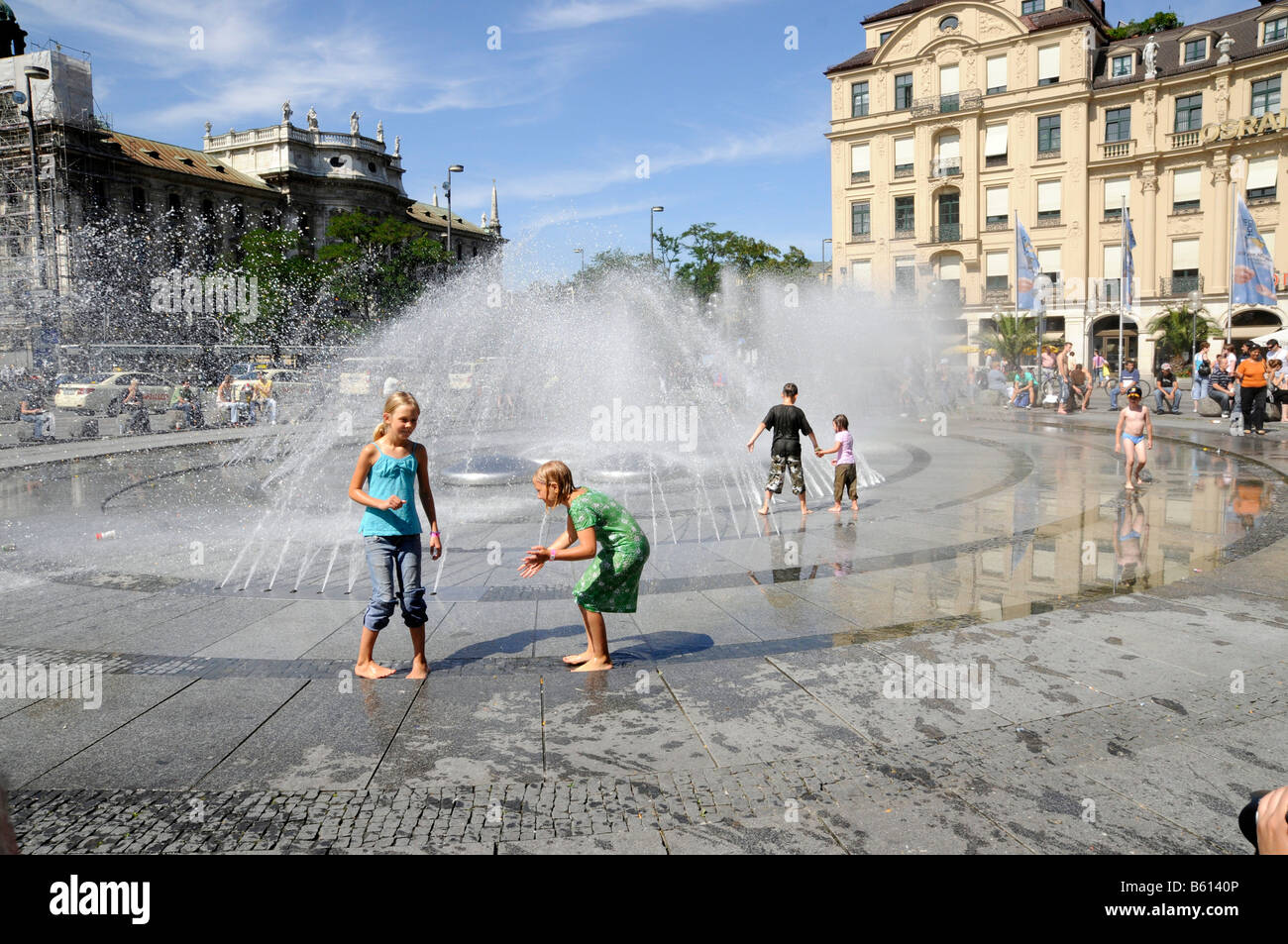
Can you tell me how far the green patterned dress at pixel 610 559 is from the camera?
17.0ft

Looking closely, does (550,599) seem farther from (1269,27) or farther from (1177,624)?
(1269,27)

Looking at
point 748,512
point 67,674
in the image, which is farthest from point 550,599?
point 748,512

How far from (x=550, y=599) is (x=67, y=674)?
3176 mm

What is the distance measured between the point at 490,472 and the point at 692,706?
9969mm

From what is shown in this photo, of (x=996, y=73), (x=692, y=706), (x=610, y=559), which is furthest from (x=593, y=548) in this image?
(x=996, y=73)

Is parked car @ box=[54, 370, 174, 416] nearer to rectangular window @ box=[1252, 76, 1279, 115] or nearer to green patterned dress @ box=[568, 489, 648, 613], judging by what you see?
green patterned dress @ box=[568, 489, 648, 613]

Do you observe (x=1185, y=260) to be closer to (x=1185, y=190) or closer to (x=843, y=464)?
(x=1185, y=190)

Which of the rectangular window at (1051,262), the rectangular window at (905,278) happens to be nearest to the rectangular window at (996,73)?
the rectangular window at (1051,262)

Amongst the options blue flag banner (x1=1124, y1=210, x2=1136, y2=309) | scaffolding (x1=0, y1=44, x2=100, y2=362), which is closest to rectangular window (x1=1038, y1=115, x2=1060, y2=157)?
blue flag banner (x1=1124, y1=210, x2=1136, y2=309)

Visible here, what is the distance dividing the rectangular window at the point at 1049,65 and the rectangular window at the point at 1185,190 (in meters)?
7.92

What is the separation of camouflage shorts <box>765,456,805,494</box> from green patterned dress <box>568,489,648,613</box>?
5.48 metres

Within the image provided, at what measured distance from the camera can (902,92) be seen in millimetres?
50875
